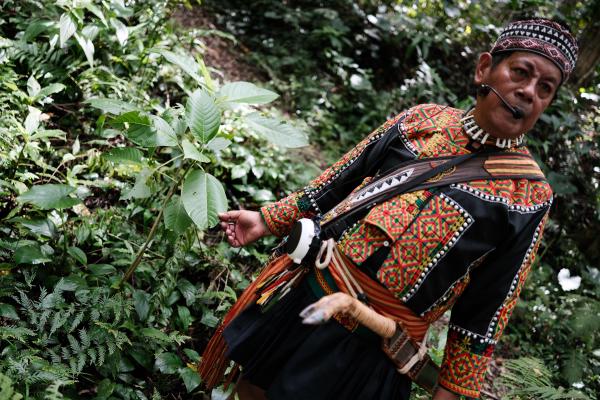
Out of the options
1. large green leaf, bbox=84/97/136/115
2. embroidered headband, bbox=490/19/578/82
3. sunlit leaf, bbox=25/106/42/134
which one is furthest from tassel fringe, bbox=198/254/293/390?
sunlit leaf, bbox=25/106/42/134

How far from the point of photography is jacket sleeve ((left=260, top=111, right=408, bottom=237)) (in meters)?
2.04

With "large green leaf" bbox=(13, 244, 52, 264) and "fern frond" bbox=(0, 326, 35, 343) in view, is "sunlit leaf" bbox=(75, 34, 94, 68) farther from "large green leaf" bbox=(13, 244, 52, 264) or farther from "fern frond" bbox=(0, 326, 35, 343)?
"fern frond" bbox=(0, 326, 35, 343)

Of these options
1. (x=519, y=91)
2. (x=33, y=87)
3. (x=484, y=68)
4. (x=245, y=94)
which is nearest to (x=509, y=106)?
(x=519, y=91)

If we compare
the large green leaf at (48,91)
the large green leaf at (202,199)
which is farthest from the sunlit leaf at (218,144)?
the large green leaf at (48,91)

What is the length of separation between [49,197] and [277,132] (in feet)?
3.13

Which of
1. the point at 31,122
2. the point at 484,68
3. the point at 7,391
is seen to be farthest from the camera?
the point at 31,122

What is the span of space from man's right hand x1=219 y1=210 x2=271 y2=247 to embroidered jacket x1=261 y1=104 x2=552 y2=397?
1.39 ft

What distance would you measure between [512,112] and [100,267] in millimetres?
1937

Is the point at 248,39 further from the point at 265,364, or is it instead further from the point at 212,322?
the point at 265,364

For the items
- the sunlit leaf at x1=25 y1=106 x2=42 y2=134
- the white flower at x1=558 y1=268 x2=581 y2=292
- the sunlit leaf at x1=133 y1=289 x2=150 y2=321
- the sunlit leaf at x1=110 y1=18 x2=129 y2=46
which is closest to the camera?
the sunlit leaf at x1=133 y1=289 x2=150 y2=321

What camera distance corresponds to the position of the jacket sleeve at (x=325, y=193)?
2.04 m

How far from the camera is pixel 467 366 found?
1.71 metres

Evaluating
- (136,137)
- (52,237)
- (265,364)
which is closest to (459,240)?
(265,364)

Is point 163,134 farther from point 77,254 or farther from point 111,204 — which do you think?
point 111,204
